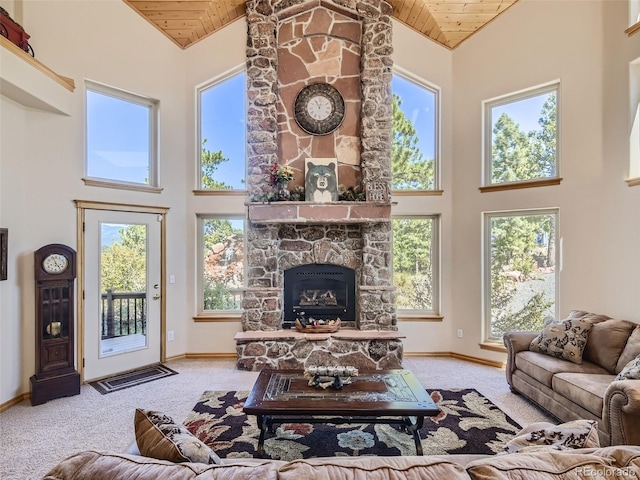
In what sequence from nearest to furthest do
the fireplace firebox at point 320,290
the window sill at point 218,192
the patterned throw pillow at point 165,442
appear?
the patterned throw pillow at point 165,442 < the fireplace firebox at point 320,290 < the window sill at point 218,192

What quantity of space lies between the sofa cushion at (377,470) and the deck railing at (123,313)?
13.7ft

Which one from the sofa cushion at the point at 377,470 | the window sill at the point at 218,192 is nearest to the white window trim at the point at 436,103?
the window sill at the point at 218,192

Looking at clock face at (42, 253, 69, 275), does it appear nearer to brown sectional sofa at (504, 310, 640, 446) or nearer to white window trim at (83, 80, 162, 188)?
white window trim at (83, 80, 162, 188)

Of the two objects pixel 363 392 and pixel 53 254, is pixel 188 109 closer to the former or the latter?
pixel 53 254

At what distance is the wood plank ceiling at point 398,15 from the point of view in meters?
4.64

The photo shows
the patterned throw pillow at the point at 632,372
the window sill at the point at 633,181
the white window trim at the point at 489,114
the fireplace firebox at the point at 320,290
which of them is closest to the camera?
the patterned throw pillow at the point at 632,372

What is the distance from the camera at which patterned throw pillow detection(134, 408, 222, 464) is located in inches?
50.7

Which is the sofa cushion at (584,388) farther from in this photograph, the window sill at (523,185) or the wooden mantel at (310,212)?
the wooden mantel at (310,212)

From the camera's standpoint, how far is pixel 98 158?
4.43 m

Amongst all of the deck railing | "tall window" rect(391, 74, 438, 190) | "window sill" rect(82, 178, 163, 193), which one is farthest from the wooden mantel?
the deck railing

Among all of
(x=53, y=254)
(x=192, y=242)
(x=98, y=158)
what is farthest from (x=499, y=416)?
(x=98, y=158)

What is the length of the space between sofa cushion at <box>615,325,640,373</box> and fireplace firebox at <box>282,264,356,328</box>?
2912 millimetres

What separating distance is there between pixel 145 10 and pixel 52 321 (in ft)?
13.1

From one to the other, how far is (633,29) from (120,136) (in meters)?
5.92
